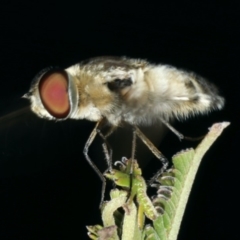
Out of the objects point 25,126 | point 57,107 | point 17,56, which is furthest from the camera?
point 17,56

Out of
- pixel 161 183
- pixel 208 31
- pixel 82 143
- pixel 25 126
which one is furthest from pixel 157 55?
pixel 161 183

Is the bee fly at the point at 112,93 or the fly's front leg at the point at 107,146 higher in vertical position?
the bee fly at the point at 112,93

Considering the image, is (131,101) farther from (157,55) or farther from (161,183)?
(157,55)

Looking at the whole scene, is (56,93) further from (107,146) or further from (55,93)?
(107,146)

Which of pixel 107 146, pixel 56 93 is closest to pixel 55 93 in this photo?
pixel 56 93

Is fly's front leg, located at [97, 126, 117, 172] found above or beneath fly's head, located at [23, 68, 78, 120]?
beneath
